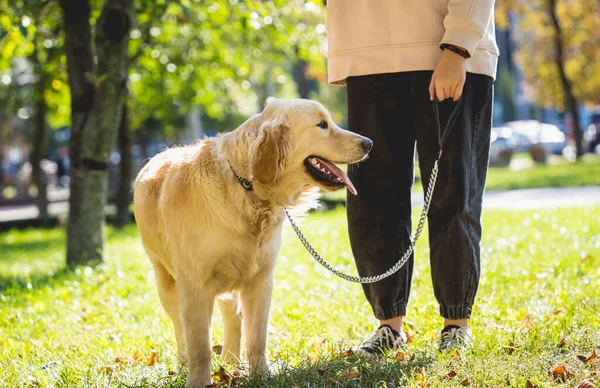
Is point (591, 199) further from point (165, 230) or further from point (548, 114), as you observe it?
point (548, 114)

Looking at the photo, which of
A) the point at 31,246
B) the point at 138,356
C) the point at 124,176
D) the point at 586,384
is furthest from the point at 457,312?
the point at 124,176

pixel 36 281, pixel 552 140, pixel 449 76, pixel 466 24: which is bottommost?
pixel 552 140

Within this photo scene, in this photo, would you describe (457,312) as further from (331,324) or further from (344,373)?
(331,324)

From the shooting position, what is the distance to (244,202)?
3.48 m

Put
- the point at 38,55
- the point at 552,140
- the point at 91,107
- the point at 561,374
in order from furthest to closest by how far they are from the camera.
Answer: the point at 552,140, the point at 38,55, the point at 91,107, the point at 561,374

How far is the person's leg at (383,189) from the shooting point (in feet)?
12.4

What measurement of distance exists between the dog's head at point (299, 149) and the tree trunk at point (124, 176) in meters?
12.3

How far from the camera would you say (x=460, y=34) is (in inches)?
136

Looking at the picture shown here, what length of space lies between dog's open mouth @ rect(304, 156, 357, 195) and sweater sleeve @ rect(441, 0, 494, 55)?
0.81 metres

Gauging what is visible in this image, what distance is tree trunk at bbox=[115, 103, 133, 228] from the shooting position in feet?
51.3

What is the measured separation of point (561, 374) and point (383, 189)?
1274 millimetres

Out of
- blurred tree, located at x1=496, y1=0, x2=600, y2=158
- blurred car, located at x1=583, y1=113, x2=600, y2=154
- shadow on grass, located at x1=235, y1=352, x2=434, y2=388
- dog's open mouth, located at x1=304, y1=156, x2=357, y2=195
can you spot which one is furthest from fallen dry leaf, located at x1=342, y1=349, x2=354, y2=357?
Answer: blurred car, located at x1=583, y1=113, x2=600, y2=154

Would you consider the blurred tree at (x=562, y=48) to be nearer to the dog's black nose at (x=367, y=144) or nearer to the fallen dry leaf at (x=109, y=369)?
the dog's black nose at (x=367, y=144)

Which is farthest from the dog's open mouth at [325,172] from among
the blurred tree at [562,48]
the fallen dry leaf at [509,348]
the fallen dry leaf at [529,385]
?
the blurred tree at [562,48]
